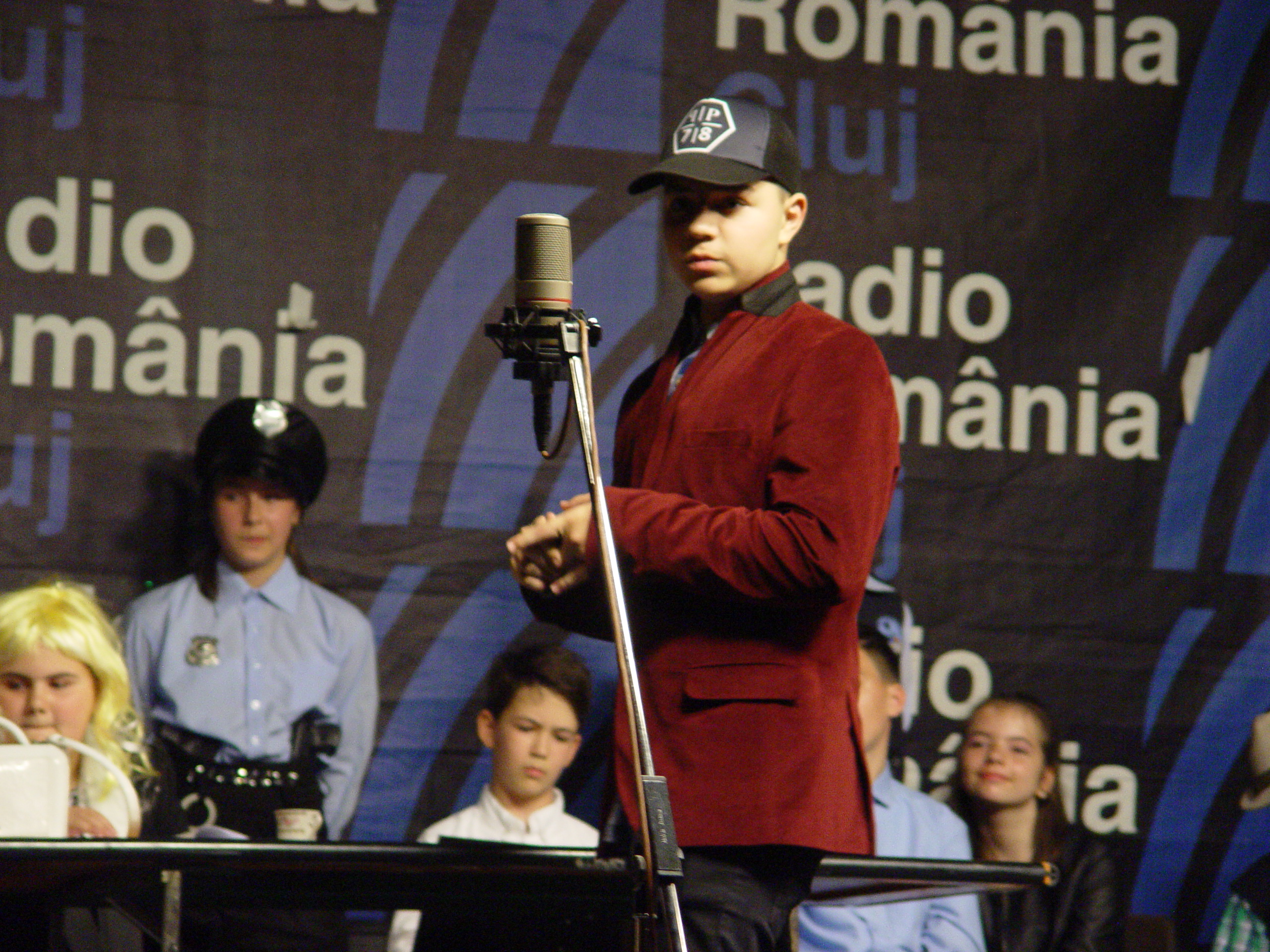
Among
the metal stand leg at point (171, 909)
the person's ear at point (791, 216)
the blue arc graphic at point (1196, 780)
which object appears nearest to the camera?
the person's ear at point (791, 216)

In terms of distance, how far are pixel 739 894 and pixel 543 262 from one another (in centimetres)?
71

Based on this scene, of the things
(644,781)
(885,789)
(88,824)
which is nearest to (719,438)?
(644,781)

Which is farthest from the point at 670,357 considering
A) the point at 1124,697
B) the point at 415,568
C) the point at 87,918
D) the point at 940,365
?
the point at 1124,697

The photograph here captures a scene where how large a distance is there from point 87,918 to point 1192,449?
→ 274 cm

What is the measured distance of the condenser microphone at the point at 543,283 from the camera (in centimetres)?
155

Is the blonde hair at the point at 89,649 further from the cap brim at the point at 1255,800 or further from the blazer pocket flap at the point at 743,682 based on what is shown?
the cap brim at the point at 1255,800

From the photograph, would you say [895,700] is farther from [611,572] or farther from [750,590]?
[611,572]

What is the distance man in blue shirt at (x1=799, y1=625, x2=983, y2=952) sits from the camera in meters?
3.28

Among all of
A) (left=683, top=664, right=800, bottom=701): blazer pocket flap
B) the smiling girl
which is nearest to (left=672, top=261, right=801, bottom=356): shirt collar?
(left=683, top=664, right=800, bottom=701): blazer pocket flap

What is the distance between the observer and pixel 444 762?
11.5 ft

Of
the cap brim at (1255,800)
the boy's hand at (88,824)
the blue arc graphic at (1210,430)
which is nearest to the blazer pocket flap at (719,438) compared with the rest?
the boy's hand at (88,824)

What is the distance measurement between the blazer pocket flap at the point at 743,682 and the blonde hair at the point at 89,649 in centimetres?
166

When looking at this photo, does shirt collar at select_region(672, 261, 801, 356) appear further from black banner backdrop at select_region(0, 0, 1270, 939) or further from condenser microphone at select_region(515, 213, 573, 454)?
black banner backdrop at select_region(0, 0, 1270, 939)

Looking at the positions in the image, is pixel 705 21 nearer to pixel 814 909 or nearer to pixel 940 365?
pixel 940 365
